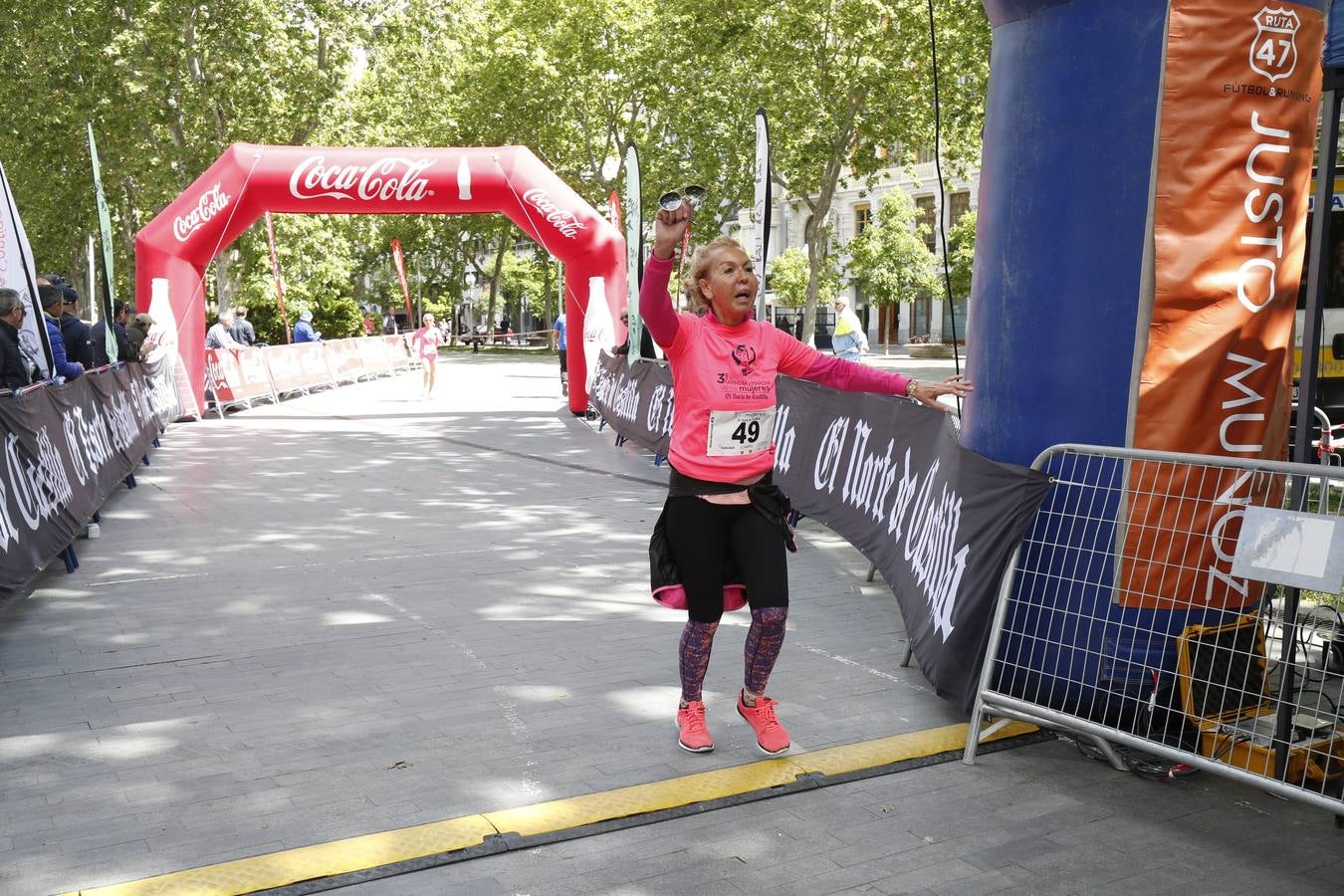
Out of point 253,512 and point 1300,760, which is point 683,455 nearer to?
point 1300,760

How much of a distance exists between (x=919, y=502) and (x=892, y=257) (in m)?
45.8

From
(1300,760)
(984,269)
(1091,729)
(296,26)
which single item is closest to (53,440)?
(984,269)

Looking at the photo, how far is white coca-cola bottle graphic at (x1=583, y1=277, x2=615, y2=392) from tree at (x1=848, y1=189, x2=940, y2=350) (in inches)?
1261

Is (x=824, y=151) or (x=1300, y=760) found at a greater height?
(x=824, y=151)

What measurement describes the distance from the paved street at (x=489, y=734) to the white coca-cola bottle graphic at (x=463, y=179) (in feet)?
34.3

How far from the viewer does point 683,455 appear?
4.50 m

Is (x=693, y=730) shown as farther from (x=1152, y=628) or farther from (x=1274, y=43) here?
(x=1274, y=43)

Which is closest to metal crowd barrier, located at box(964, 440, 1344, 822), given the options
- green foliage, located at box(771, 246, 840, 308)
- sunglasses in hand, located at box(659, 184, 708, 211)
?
sunglasses in hand, located at box(659, 184, 708, 211)

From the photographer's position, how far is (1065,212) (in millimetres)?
4770

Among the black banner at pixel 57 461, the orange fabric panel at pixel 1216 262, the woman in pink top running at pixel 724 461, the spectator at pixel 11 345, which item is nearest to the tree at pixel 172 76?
the black banner at pixel 57 461

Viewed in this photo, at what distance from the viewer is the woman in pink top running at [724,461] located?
4.45 m

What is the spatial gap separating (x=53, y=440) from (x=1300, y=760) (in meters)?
7.68

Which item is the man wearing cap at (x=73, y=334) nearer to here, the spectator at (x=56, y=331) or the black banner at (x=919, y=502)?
the spectator at (x=56, y=331)

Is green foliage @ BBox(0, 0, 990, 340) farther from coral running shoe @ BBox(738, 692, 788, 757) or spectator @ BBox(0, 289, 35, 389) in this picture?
coral running shoe @ BBox(738, 692, 788, 757)
